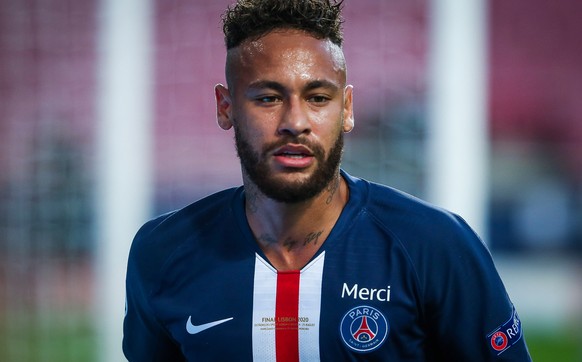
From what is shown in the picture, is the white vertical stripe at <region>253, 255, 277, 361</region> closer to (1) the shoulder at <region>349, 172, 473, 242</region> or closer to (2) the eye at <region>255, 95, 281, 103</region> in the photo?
(1) the shoulder at <region>349, 172, 473, 242</region>

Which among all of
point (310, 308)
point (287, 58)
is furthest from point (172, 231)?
point (287, 58)

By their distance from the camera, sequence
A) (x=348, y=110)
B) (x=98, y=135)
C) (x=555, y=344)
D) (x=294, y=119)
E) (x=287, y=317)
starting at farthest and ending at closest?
1. (x=555, y=344)
2. (x=98, y=135)
3. (x=348, y=110)
4. (x=287, y=317)
5. (x=294, y=119)

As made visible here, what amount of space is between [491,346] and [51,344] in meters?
4.08

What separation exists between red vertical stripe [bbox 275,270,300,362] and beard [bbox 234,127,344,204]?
0.18 meters

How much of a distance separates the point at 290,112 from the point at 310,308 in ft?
1.44

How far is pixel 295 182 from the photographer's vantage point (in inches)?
82.4

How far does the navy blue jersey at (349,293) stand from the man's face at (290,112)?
18 cm

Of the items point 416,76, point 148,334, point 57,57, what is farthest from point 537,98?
point 148,334

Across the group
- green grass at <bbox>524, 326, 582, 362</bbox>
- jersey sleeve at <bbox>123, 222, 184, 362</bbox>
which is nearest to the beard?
jersey sleeve at <bbox>123, 222, 184, 362</bbox>

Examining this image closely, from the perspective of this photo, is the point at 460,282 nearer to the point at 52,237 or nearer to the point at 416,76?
the point at 416,76

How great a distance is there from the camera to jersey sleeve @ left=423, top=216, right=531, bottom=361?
205 cm

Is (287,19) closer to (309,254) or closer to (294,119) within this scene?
(294,119)

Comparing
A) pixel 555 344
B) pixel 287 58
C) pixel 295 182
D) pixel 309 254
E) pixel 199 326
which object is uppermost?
pixel 287 58

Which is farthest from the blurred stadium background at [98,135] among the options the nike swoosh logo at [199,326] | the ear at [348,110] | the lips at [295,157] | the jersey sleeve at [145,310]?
the lips at [295,157]
